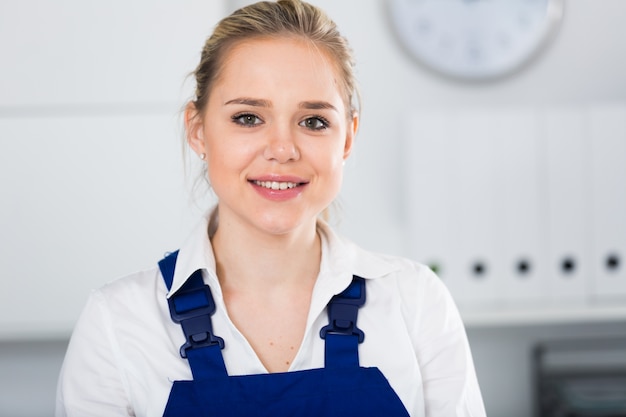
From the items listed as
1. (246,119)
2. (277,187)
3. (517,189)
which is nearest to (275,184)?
(277,187)

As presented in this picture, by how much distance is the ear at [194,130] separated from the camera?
55.2 inches

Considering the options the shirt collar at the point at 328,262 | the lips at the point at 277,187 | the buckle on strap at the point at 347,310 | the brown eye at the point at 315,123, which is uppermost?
the brown eye at the point at 315,123

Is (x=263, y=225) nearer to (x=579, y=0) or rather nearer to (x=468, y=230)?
(x=468, y=230)

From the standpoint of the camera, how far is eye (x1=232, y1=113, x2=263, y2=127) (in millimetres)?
1291

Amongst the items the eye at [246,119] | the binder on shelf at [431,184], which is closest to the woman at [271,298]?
the eye at [246,119]

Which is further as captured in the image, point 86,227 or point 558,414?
point 558,414

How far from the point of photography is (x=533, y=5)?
262 centimetres

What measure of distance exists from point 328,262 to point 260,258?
12cm

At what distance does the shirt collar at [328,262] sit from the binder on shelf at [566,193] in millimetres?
1017

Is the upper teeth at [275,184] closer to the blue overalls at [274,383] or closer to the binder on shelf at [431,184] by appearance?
the blue overalls at [274,383]

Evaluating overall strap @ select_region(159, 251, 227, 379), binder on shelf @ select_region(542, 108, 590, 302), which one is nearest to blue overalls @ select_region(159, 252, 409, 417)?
overall strap @ select_region(159, 251, 227, 379)

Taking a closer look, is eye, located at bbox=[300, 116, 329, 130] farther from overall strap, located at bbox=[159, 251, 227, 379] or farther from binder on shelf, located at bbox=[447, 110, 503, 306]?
binder on shelf, located at bbox=[447, 110, 503, 306]

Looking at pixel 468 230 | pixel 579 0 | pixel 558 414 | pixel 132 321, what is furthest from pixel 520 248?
pixel 132 321

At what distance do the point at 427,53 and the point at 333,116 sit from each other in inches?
54.1
